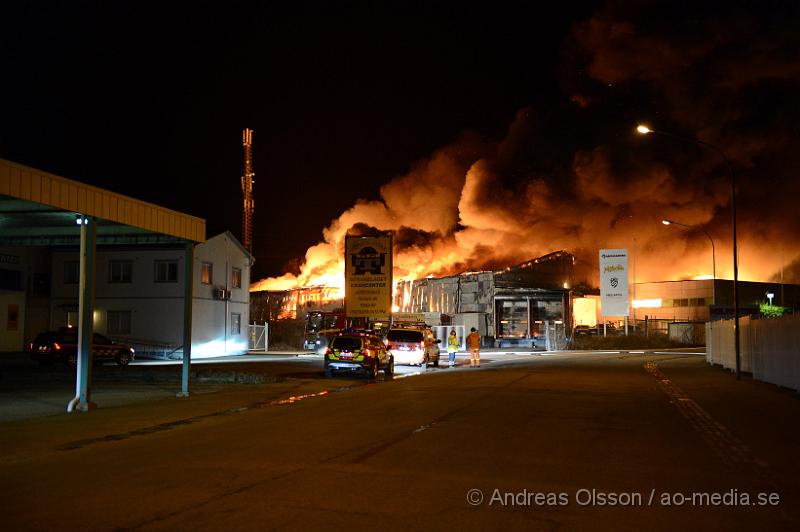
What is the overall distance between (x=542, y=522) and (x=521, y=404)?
10026 mm

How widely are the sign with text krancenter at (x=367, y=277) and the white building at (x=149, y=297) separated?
1259cm

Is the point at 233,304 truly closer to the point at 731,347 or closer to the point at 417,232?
the point at 731,347

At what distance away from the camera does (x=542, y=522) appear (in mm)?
6465

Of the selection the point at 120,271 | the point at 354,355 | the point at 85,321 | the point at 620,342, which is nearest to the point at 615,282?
the point at 620,342

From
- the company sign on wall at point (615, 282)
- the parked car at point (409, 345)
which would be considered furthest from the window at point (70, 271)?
the company sign on wall at point (615, 282)

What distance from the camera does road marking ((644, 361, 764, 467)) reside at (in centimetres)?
996

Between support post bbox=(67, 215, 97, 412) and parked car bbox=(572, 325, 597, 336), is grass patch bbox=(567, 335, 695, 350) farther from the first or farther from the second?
support post bbox=(67, 215, 97, 412)

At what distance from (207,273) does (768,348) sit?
29787 millimetres

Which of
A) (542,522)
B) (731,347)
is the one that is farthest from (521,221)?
(542,522)

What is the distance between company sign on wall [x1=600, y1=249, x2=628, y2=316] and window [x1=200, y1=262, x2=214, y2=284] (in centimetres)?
2483

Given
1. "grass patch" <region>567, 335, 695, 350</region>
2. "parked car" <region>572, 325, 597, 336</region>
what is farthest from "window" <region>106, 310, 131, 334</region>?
"parked car" <region>572, 325, 597, 336</region>

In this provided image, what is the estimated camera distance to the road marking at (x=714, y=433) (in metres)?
9.96

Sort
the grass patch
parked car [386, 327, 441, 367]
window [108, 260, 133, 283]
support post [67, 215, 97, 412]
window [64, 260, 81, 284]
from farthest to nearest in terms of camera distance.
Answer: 1. the grass patch
2. window [64, 260, 81, 284]
3. window [108, 260, 133, 283]
4. parked car [386, 327, 441, 367]
5. support post [67, 215, 97, 412]

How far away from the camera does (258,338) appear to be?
167 ft
